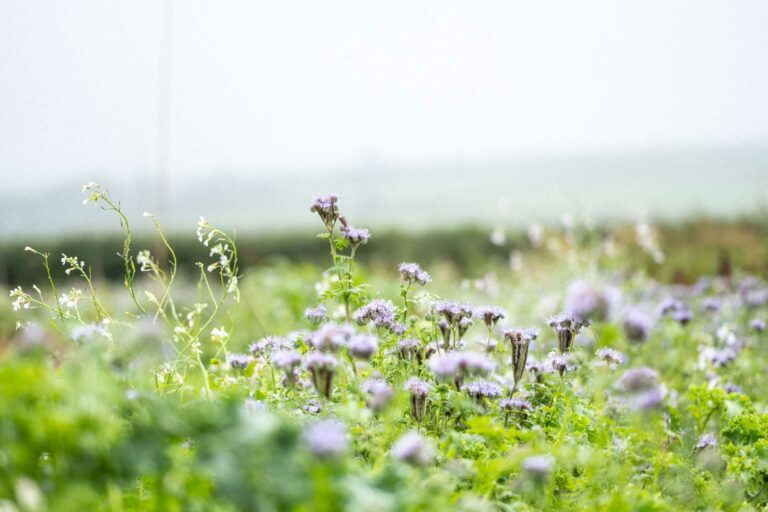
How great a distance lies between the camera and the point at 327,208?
7.58 feet

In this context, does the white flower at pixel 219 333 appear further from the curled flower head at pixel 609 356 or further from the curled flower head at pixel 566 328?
the curled flower head at pixel 609 356

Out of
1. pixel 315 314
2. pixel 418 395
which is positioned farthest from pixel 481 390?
pixel 315 314

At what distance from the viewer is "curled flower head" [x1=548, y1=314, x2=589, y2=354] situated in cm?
216

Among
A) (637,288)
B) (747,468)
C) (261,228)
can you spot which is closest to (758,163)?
(261,228)

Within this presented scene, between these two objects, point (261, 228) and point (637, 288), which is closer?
point (637, 288)

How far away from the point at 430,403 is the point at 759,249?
9164mm

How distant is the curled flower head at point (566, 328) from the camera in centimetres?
216

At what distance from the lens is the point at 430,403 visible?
2.25 metres

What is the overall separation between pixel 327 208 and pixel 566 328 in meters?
0.86

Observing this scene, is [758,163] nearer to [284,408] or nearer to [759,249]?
[759,249]

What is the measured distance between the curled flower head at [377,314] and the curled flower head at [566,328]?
51cm

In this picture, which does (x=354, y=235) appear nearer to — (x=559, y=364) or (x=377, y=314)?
(x=377, y=314)

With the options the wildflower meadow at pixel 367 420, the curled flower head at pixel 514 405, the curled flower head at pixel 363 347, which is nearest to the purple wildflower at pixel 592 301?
the wildflower meadow at pixel 367 420

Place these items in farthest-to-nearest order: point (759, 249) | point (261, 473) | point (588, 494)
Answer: point (759, 249), point (588, 494), point (261, 473)
